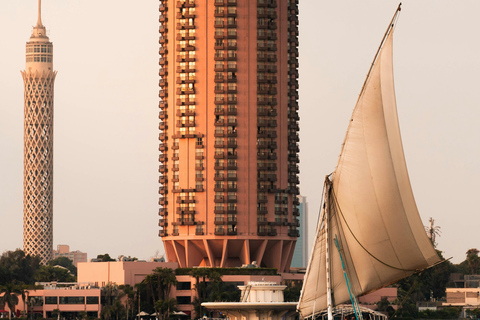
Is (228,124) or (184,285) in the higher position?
(228,124)

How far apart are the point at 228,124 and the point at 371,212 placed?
11000 centimetres

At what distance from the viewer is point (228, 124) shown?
193m

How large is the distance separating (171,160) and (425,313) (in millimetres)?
45723

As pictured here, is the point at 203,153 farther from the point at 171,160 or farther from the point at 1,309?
the point at 1,309

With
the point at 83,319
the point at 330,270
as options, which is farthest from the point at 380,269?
the point at 83,319

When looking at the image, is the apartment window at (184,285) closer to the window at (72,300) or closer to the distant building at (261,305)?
the window at (72,300)

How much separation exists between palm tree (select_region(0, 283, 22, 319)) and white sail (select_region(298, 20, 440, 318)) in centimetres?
10056

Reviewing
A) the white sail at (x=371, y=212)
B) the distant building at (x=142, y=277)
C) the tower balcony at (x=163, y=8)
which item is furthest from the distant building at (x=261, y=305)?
the tower balcony at (x=163, y=8)

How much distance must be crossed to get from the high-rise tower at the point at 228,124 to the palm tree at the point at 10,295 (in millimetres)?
27637

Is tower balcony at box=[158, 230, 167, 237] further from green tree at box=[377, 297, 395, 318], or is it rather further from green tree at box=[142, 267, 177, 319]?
green tree at box=[377, 297, 395, 318]

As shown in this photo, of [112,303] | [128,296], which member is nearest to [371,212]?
[128,296]

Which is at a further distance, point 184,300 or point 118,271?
point 184,300

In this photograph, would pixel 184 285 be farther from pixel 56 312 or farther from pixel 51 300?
pixel 56 312

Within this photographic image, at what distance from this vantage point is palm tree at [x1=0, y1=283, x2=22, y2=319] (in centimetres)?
17675
